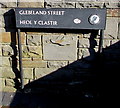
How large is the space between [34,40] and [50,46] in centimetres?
21

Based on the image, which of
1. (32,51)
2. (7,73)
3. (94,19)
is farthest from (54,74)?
(94,19)

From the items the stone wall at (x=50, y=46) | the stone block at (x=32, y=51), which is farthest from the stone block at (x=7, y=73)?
the stone block at (x=32, y=51)

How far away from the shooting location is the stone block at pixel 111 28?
293 centimetres

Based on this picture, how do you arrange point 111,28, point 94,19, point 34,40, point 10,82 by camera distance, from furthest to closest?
point 10,82 < point 34,40 < point 111,28 < point 94,19

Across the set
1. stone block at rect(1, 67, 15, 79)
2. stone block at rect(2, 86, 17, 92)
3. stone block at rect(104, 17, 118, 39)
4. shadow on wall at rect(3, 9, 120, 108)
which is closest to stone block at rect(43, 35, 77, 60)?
shadow on wall at rect(3, 9, 120, 108)

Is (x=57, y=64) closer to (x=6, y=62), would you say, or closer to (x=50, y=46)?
(x=50, y=46)

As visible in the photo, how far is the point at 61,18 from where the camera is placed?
288 centimetres

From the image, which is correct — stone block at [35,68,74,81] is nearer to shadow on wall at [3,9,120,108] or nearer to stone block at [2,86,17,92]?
shadow on wall at [3,9,120,108]

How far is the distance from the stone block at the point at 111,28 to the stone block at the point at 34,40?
82 cm

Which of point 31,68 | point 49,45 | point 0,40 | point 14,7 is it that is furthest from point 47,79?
point 14,7

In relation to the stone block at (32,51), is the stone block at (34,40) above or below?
above

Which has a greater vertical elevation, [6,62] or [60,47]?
[60,47]

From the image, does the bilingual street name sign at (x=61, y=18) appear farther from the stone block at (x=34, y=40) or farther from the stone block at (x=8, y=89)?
the stone block at (x=8, y=89)

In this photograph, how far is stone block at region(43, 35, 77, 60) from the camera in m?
3.05
